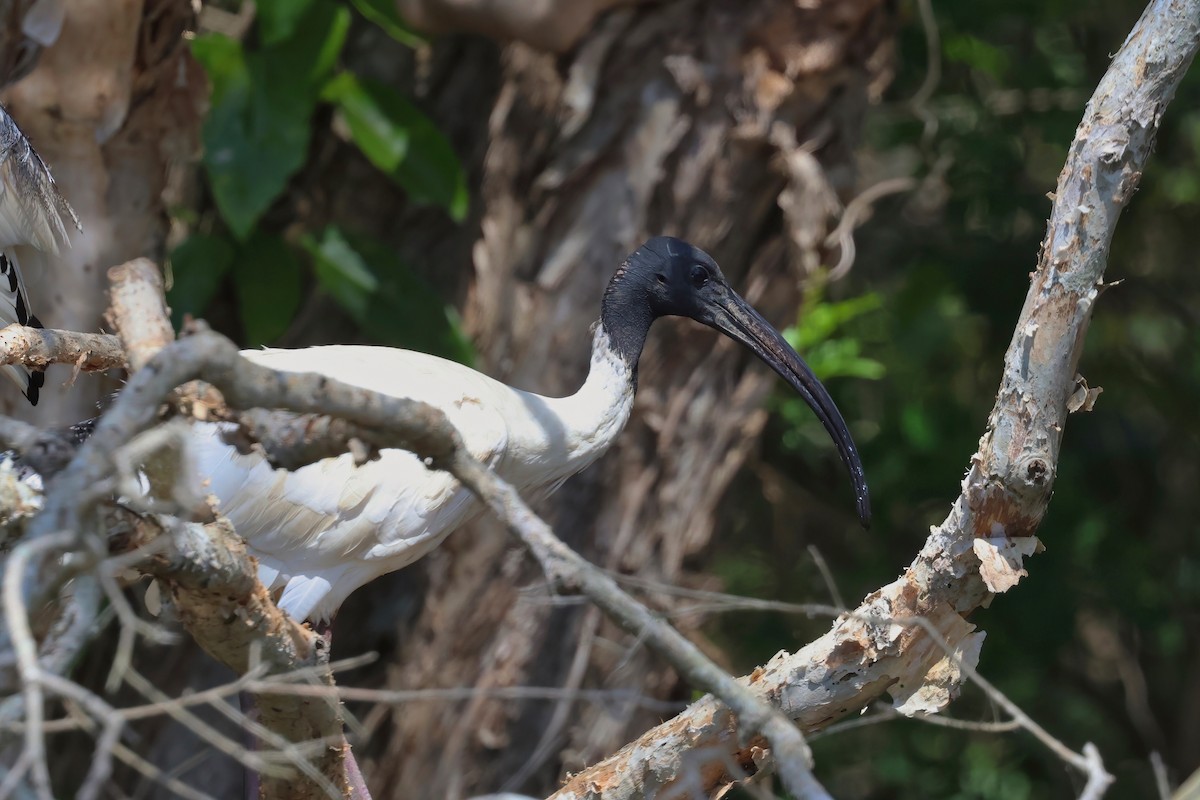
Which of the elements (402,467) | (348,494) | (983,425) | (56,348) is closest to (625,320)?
(402,467)

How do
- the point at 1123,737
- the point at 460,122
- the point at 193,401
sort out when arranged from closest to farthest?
the point at 193,401
the point at 460,122
the point at 1123,737

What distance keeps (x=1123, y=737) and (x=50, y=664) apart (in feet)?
18.7

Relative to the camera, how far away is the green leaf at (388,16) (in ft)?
13.0

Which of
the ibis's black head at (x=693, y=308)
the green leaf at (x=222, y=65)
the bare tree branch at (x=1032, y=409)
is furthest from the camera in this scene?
the green leaf at (x=222, y=65)

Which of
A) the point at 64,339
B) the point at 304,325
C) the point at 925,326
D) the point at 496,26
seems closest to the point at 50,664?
the point at 64,339

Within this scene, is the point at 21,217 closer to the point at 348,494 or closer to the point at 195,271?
the point at 195,271

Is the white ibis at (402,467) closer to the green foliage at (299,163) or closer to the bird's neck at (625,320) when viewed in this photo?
the bird's neck at (625,320)

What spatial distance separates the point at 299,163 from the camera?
12.0 ft

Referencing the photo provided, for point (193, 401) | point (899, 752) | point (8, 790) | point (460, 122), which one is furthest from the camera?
point (899, 752)

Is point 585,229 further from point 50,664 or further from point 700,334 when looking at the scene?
point 50,664

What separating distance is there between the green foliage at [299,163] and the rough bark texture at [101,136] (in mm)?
138

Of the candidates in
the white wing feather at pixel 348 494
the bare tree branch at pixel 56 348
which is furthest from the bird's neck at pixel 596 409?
the bare tree branch at pixel 56 348

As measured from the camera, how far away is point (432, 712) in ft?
15.1

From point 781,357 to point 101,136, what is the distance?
6.04 ft
